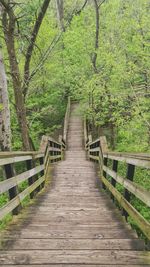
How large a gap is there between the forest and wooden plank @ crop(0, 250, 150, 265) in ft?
19.7

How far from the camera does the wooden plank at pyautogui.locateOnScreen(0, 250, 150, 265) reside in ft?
10.9

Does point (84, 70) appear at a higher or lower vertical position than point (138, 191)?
higher

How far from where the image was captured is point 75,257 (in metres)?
3.44

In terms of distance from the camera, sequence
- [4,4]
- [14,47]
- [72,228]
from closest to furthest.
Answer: [72,228]
[4,4]
[14,47]

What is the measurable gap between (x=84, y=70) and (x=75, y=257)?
19.1 metres

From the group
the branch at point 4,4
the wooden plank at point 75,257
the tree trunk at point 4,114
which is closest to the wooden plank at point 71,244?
the wooden plank at point 75,257

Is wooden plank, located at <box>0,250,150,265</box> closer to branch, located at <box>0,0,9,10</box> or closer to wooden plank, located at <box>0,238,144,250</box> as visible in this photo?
wooden plank, located at <box>0,238,144,250</box>

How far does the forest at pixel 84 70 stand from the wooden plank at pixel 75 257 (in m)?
6.00

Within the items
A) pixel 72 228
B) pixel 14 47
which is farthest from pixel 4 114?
pixel 72 228

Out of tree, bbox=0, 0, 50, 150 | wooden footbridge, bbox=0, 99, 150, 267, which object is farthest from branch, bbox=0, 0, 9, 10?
wooden footbridge, bbox=0, 99, 150, 267

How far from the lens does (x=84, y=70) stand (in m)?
21.7

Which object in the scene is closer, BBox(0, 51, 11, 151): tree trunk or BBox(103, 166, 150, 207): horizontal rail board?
BBox(103, 166, 150, 207): horizontal rail board

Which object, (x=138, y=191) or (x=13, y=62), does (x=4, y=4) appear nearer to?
(x=13, y=62)

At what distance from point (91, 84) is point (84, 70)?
13.1 feet
